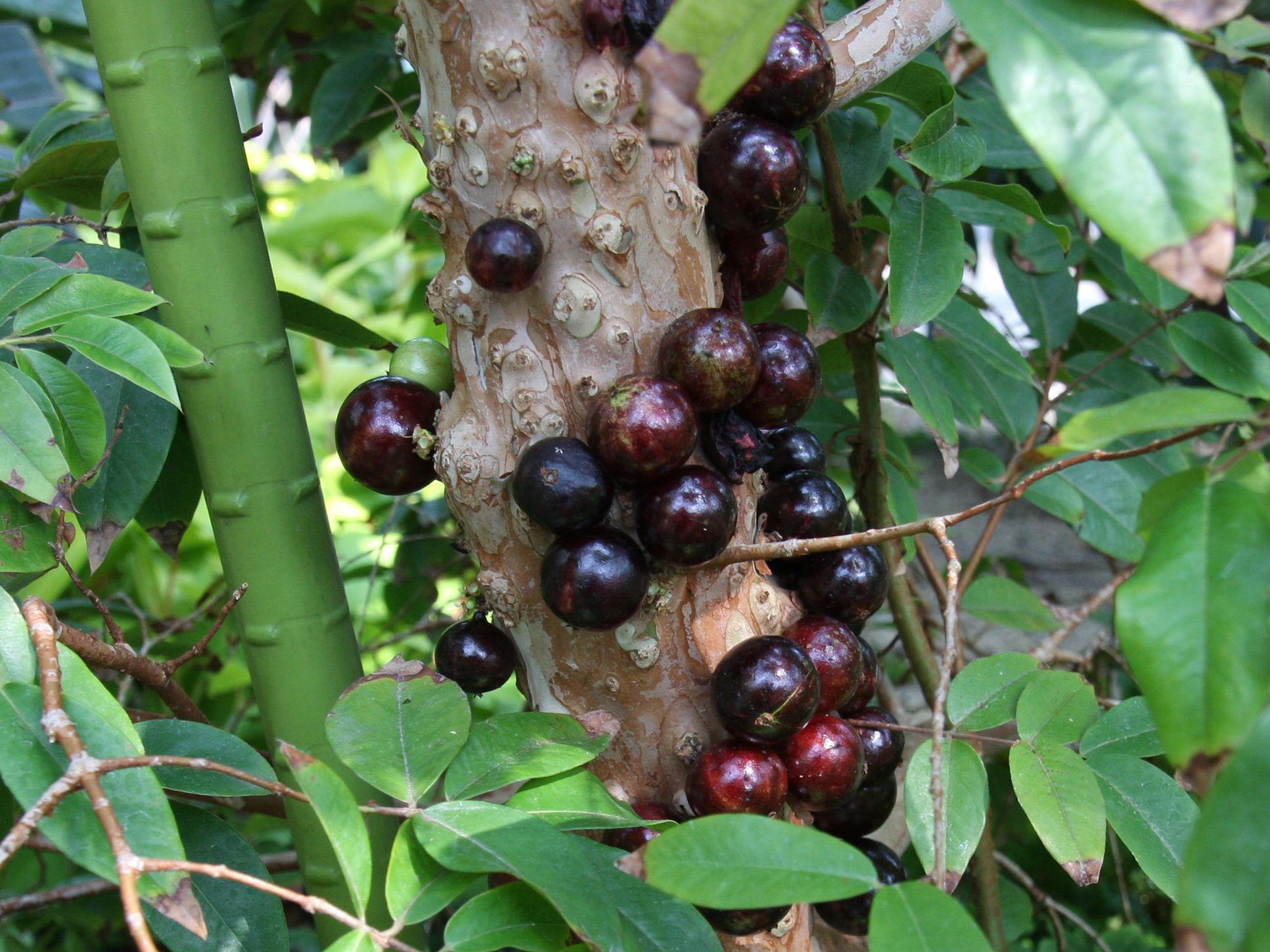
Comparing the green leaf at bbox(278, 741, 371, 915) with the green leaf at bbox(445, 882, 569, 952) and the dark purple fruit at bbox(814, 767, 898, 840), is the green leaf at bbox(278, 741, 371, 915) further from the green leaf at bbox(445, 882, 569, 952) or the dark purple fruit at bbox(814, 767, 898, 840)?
the dark purple fruit at bbox(814, 767, 898, 840)

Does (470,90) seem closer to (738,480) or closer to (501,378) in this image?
(501,378)

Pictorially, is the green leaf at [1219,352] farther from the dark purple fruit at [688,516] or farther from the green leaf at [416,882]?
the green leaf at [416,882]

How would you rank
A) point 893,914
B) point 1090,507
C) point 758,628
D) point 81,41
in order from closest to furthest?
point 893,914 → point 758,628 → point 1090,507 → point 81,41

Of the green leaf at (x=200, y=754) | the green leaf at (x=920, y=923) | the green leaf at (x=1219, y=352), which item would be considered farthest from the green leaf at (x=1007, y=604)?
the green leaf at (x=200, y=754)

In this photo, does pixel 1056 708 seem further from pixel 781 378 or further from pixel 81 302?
pixel 81 302

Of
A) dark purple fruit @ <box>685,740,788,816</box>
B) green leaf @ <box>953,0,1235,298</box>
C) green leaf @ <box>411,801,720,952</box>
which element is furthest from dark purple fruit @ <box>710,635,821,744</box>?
green leaf @ <box>953,0,1235,298</box>

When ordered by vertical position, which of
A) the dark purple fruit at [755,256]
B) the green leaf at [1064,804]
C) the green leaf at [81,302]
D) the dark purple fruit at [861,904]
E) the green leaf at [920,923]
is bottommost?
the dark purple fruit at [861,904]

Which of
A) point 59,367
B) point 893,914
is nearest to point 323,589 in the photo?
point 59,367
